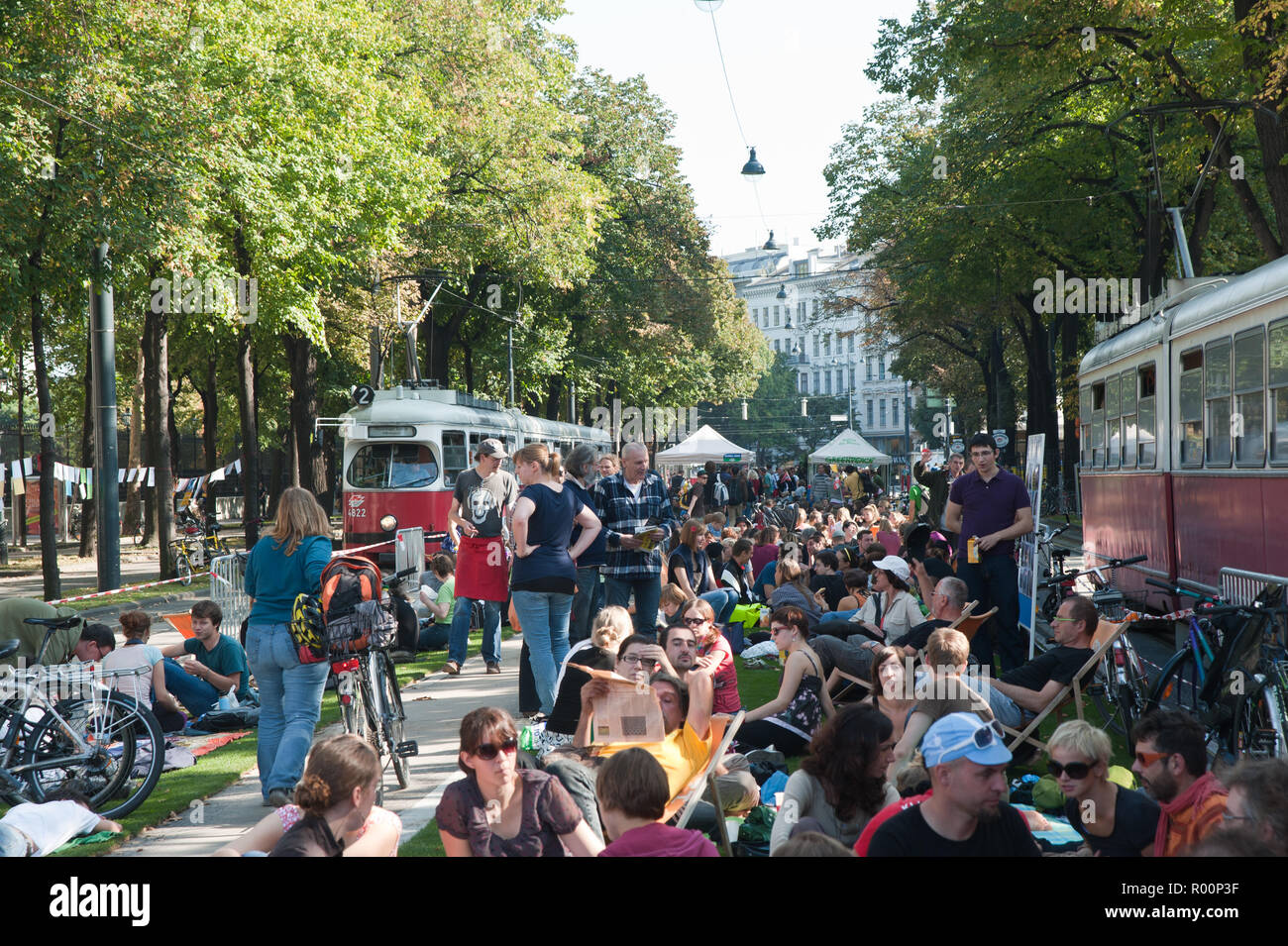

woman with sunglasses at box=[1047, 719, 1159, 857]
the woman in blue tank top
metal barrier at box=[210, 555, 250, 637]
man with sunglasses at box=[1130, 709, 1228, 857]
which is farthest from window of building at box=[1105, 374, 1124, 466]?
woman with sunglasses at box=[1047, 719, 1159, 857]

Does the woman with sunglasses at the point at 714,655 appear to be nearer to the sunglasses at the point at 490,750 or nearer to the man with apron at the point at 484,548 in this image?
the sunglasses at the point at 490,750

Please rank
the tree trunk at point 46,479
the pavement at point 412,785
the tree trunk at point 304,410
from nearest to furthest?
the pavement at point 412,785 → the tree trunk at point 46,479 → the tree trunk at point 304,410

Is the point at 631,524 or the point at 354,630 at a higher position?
the point at 631,524

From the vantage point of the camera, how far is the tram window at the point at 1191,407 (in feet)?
38.8

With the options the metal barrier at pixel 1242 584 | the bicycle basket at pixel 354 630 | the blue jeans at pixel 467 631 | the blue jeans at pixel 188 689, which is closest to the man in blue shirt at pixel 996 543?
the metal barrier at pixel 1242 584

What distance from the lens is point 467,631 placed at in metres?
11.9

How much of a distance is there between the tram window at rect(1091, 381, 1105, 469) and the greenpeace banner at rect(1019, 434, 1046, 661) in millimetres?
4588

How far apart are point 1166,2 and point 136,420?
31874mm

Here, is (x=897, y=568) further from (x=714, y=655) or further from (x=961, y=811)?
(x=961, y=811)

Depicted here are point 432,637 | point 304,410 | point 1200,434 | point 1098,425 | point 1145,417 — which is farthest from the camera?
point 304,410

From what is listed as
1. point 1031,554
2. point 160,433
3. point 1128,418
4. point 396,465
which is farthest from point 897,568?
point 160,433

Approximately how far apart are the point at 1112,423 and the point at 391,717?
34.9ft

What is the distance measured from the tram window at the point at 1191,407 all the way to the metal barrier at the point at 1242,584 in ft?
11.8
